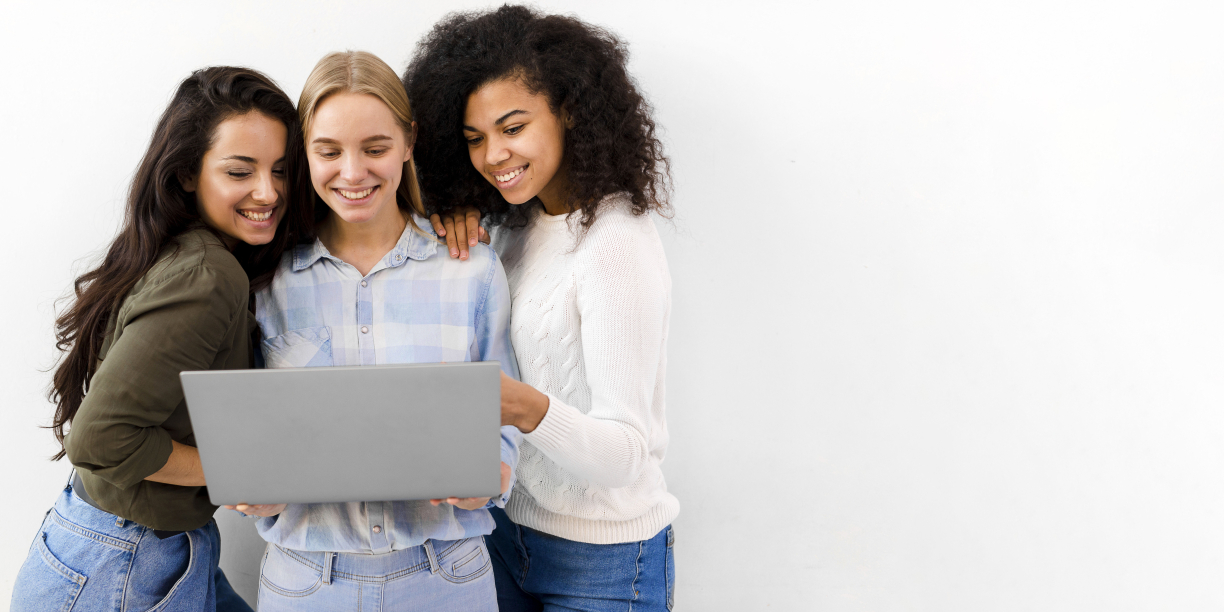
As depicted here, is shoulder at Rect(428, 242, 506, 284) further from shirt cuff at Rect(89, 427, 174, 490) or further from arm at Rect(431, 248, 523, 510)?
shirt cuff at Rect(89, 427, 174, 490)

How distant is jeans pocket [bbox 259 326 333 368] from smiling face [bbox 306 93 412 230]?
205 mm

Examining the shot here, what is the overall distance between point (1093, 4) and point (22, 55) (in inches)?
89.0

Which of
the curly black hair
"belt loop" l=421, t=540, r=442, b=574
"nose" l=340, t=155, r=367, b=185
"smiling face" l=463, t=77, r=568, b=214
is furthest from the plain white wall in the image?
"belt loop" l=421, t=540, r=442, b=574

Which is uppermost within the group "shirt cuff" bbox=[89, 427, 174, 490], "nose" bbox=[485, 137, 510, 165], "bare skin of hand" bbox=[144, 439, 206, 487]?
"nose" bbox=[485, 137, 510, 165]

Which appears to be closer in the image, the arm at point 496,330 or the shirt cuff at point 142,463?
the shirt cuff at point 142,463

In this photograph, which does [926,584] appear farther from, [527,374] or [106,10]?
[106,10]

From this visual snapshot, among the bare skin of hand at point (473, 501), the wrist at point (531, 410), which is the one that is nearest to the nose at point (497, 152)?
the wrist at point (531, 410)

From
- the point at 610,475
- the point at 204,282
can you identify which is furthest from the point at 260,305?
the point at 610,475

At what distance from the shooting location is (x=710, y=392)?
163 cm

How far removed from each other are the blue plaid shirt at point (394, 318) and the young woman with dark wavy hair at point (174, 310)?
0.19 ft

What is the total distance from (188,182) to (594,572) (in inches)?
38.9

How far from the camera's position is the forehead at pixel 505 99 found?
4.13 feet

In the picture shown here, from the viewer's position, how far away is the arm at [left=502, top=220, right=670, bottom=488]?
3.67 feet

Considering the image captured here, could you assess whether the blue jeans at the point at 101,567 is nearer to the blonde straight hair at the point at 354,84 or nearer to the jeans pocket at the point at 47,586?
the jeans pocket at the point at 47,586
